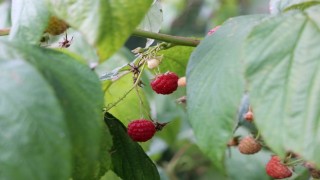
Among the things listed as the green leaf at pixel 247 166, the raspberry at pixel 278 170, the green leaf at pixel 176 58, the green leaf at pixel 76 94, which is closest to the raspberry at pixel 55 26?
the green leaf at pixel 76 94

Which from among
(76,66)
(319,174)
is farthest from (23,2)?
(319,174)

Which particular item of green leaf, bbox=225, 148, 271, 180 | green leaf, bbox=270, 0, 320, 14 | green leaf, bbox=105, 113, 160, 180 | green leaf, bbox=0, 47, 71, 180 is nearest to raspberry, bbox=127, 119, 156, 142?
green leaf, bbox=105, 113, 160, 180

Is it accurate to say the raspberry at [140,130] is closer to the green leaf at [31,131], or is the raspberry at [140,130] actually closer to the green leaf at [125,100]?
the green leaf at [125,100]

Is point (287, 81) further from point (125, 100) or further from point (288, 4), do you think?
point (125, 100)

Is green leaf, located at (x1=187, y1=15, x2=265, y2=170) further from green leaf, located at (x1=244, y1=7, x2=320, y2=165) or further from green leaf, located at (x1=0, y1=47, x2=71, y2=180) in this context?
green leaf, located at (x1=0, y1=47, x2=71, y2=180)

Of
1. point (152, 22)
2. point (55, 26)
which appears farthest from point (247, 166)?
point (55, 26)
